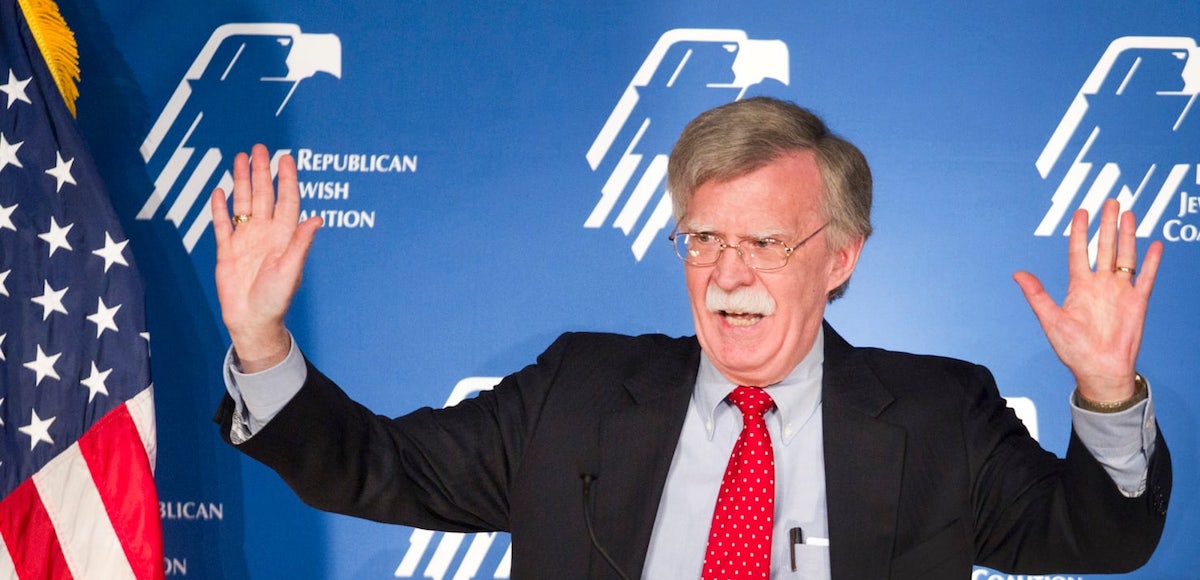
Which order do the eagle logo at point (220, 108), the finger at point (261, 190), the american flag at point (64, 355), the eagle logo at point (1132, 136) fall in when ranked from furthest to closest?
the eagle logo at point (220, 108) < the eagle logo at point (1132, 136) < the american flag at point (64, 355) < the finger at point (261, 190)

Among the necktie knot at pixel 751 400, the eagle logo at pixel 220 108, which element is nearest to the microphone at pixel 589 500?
the necktie knot at pixel 751 400

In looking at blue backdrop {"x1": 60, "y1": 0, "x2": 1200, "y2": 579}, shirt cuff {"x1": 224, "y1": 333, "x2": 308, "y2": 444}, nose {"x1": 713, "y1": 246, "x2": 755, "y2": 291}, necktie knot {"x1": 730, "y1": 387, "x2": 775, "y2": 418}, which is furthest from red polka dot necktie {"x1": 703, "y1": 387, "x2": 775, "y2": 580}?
blue backdrop {"x1": 60, "y1": 0, "x2": 1200, "y2": 579}

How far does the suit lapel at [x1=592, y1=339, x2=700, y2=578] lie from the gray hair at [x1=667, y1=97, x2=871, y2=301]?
0.31 m

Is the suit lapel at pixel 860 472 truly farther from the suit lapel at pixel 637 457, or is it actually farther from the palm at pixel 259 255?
the palm at pixel 259 255

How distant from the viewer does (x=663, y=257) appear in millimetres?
3314

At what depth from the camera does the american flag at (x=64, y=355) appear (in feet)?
9.67

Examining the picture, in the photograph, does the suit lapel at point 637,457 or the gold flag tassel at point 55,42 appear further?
the gold flag tassel at point 55,42

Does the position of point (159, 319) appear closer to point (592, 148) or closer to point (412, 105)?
point (412, 105)

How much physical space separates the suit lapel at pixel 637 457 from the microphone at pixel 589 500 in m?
0.02

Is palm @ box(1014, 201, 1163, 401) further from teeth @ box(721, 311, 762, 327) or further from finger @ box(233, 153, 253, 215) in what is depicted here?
finger @ box(233, 153, 253, 215)

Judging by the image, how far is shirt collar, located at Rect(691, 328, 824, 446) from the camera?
7.11ft

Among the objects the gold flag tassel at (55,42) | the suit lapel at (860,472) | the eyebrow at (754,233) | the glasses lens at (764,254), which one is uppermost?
the gold flag tassel at (55,42)

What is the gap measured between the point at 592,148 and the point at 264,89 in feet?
3.00

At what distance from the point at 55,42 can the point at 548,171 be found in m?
1.28
